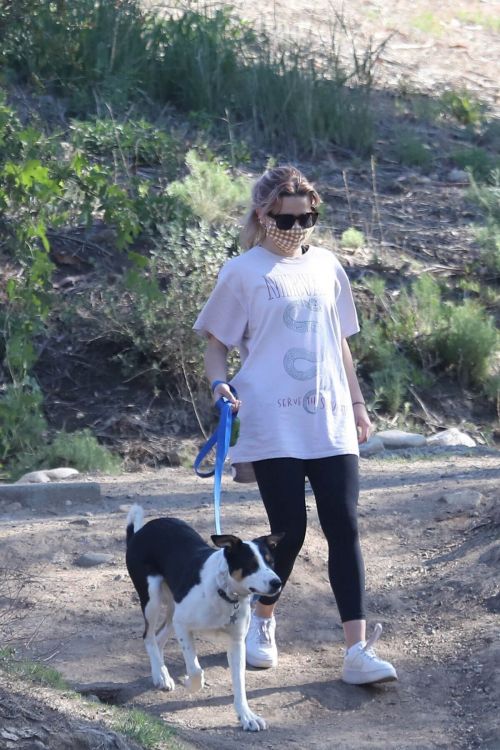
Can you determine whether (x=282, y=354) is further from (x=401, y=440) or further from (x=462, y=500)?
(x=401, y=440)

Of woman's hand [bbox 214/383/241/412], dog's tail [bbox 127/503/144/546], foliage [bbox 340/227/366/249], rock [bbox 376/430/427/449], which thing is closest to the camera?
woman's hand [bbox 214/383/241/412]

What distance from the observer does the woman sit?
15.2ft

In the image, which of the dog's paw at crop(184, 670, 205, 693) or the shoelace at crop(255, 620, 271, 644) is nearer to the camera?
the dog's paw at crop(184, 670, 205, 693)

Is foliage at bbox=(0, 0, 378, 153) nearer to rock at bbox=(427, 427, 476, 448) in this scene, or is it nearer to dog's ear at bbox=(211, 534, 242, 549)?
rock at bbox=(427, 427, 476, 448)

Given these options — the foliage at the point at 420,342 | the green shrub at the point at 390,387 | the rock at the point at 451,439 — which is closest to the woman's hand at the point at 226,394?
the rock at the point at 451,439

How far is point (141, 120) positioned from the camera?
1209 centimetres

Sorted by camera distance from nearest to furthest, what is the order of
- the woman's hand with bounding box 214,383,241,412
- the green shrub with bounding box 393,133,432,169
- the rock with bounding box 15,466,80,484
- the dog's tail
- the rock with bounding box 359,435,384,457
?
1. the woman's hand with bounding box 214,383,241,412
2. the dog's tail
3. the rock with bounding box 15,466,80,484
4. the rock with bounding box 359,435,384,457
5. the green shrub with bounding box 393,133,432,169

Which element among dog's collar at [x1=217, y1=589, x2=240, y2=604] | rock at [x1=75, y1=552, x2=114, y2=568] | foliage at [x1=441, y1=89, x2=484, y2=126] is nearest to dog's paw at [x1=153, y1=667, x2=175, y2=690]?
dog's collar at [x1=217, y1=589, x2=240, y2=604]

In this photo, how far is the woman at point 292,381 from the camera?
15.2 feet

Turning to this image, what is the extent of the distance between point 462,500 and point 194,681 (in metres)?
2.74

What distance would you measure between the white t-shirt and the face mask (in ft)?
0.17

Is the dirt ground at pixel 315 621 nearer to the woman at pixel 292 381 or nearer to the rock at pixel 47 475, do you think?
the woman at pixel 292 381

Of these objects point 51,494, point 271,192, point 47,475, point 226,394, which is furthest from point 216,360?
point 47,475

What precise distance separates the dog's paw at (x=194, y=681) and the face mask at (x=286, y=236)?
1641 mm
